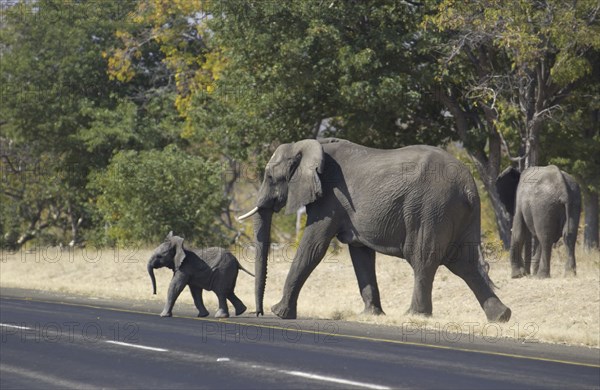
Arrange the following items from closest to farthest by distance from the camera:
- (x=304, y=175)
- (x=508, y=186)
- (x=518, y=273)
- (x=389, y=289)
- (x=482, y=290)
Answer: (x=482, y=290)
(x=304, y=175)
(x=518, y=273)
(x=389, y=289)
(x=508, y=186)

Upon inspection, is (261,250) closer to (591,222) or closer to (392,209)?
(392,209)

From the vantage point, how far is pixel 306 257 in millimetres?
17484

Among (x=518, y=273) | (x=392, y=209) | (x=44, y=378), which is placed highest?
(x=392, y=209)

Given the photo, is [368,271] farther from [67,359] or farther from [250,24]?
[250,24]

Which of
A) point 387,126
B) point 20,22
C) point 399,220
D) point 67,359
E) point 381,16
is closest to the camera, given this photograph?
point 67,359

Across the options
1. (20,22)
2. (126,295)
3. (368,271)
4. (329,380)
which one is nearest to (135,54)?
(20,22)

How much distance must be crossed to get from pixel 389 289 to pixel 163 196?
1238 cm

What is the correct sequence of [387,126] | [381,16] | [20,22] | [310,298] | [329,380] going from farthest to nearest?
1. [20,22]
2. [387,126]
3. [381,16]
4. [310,298]
5. [329,380]

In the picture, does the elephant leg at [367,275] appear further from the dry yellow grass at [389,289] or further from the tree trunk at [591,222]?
the tree trunk at [591,222]

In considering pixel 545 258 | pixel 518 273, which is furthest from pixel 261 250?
pixel 518 273

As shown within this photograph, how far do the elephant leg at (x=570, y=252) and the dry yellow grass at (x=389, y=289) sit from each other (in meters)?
0.21

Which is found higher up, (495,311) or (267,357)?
(495,311)

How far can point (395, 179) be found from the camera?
675 inches

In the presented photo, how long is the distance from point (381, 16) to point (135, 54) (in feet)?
51.2
